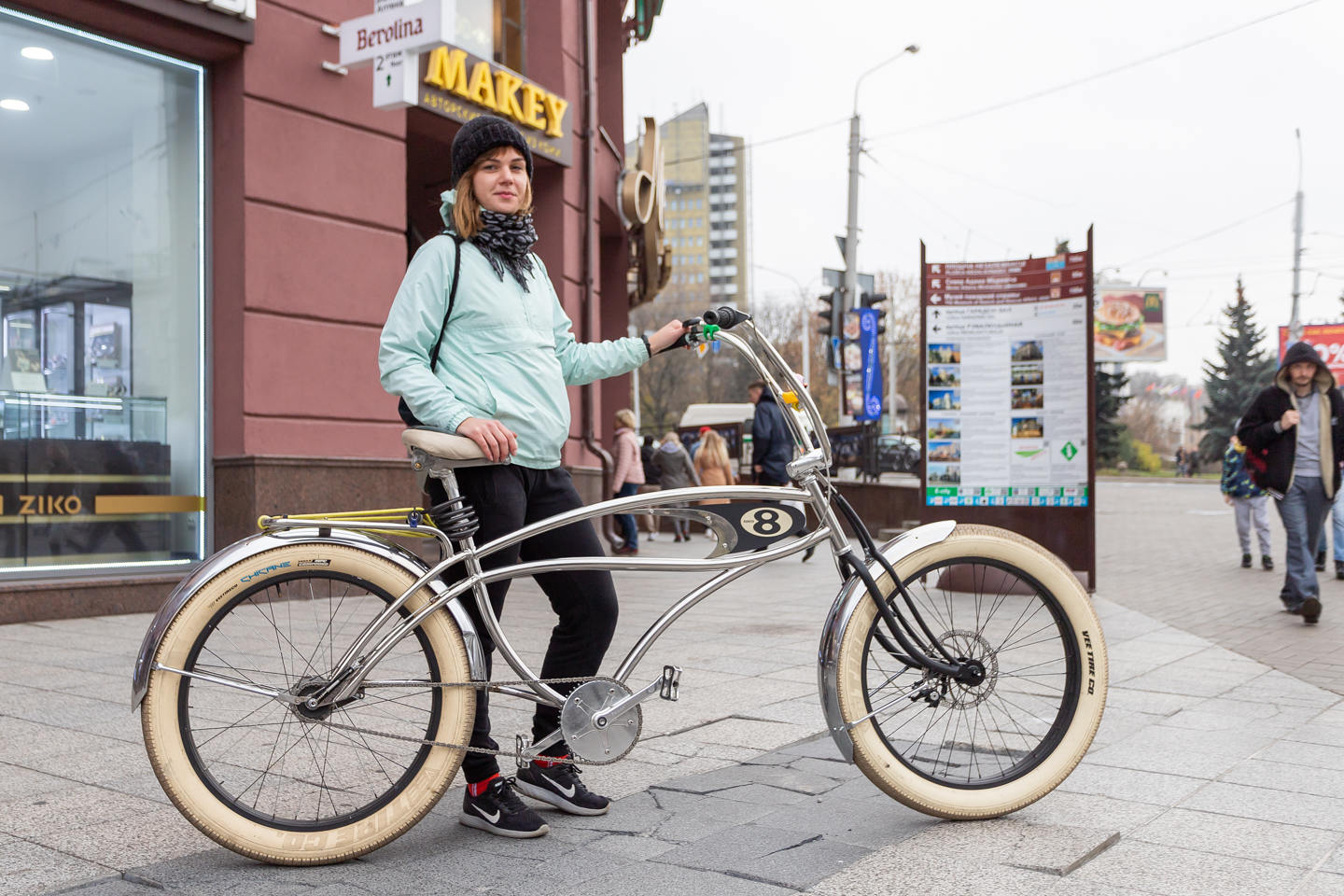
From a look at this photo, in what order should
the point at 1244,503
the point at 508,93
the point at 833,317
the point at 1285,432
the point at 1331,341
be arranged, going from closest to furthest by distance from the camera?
1. the point at 1285,432
2. the point at 508,93
3. the point at 1244,503
4. the point at 833,317
5. the point at 1331,341

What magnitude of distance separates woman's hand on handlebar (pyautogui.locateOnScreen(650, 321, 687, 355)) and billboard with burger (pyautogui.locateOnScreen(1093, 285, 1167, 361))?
45624 millimetres

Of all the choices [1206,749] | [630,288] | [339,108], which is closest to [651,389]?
[630,288]

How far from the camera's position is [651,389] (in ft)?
190

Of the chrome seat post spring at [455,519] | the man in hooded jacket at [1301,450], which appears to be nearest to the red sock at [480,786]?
the chrome seat post spring at [455,519]

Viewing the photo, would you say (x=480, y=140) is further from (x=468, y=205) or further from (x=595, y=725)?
(x=595, y=725)

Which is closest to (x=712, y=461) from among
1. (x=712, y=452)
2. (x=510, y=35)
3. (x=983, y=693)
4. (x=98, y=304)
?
(x=712, y=452)

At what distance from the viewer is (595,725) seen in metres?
3.07

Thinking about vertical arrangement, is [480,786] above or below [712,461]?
below

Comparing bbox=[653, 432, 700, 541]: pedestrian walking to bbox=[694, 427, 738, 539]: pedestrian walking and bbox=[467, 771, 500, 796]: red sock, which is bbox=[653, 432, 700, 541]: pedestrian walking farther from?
bbox=[467, 771, 500, 796]: red sock

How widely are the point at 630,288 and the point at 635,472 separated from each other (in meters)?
3.99

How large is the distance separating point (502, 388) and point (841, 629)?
110cm

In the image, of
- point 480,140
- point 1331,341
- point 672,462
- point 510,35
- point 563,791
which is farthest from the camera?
point 1331,341

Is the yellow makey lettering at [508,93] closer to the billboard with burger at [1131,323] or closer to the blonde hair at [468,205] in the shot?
the blonde hair at [468,205]

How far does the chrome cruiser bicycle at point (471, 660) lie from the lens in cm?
291
